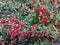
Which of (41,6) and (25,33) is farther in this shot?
(41,6)

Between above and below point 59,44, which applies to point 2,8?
above

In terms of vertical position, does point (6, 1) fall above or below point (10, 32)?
above

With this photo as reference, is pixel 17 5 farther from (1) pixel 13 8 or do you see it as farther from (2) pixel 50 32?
(2) pixel 50 32

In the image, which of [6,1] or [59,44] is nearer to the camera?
[59,44]

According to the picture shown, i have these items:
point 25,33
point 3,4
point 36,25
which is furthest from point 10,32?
point 3,4

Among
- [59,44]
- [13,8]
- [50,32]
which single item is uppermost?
[13,8]

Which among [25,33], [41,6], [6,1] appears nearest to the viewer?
[25,33]

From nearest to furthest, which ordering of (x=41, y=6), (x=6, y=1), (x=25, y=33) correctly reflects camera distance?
(x=25, y=33) < (x=41, y=6) < (x=6, y=1)

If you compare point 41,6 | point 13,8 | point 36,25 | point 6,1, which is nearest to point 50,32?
point 36,25

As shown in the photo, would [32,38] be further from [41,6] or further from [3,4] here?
[3,4]
